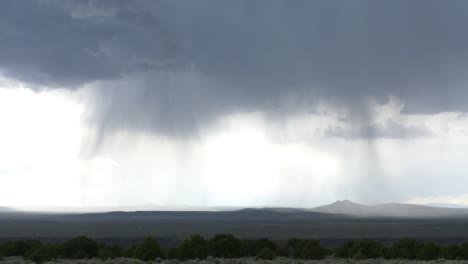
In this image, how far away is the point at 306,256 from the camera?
116ft

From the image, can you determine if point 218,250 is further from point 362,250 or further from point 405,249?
point 405,249

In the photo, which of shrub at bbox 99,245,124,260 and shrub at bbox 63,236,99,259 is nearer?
shrub at bbox 99,245,124,260

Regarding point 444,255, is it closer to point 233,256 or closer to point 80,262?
point 233,256

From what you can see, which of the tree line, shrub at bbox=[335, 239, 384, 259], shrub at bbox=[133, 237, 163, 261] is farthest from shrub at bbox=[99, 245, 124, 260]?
shrub at bbox=[335, 239, 384, 259]

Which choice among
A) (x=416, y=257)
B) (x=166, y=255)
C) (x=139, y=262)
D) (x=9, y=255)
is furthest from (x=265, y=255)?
(x=9, y=255)

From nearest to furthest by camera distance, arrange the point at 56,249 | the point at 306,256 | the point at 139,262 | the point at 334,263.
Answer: the point at 139,262, the point at 334,263, the point at 56,249, the point at 306,256

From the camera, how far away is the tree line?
108 feet

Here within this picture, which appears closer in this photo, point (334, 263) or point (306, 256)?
point (334, 263)

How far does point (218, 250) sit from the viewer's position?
116 ft

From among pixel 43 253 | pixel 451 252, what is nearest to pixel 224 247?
pixel 43 253

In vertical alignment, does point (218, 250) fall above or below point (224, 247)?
below

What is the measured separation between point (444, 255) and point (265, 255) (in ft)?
39.3

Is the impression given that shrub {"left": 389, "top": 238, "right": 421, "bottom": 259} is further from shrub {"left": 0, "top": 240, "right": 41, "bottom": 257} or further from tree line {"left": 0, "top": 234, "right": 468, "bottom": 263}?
shrub {"left": 0, "top": 240, "right": 41, "bottom": 257}

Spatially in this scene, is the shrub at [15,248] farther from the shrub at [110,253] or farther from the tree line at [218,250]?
the shrub at [110,253]
